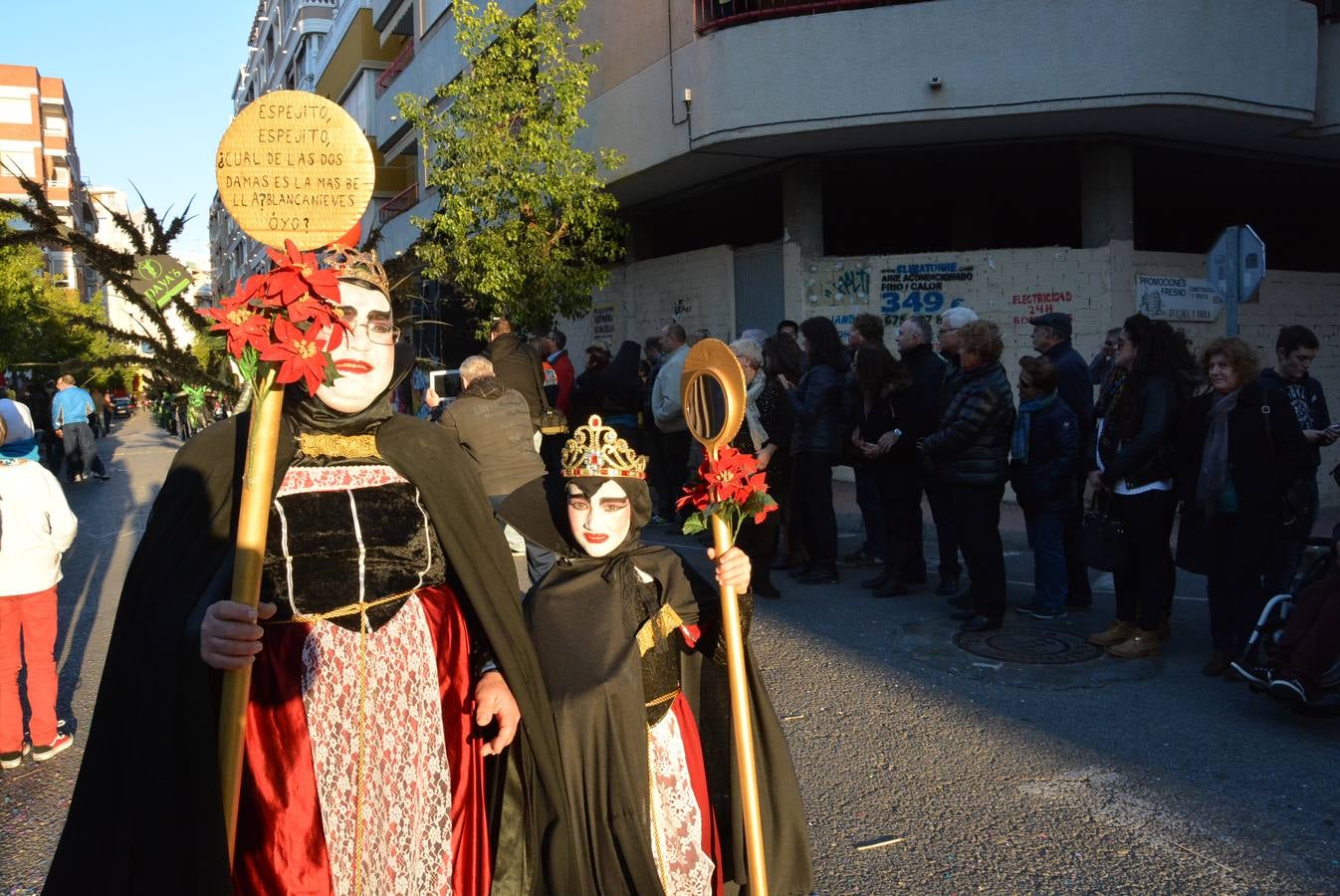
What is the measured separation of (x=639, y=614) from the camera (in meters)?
3.14

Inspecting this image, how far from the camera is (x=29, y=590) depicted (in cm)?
513

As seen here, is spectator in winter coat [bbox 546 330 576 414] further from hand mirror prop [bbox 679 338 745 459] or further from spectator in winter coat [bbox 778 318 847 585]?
hand mirror prop [bbox 679 338 745 459]

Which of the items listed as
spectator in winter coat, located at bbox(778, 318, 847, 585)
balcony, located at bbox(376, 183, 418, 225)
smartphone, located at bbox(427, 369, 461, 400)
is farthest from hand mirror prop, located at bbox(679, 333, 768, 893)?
balcony, located at bbox(376, 183, 418, 225)

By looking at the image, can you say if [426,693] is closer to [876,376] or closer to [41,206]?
[41,206]

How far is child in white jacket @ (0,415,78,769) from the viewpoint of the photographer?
5.11 metres

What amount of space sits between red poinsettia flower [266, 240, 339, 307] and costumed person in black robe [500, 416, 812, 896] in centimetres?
103

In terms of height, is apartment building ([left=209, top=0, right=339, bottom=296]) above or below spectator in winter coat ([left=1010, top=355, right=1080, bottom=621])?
above

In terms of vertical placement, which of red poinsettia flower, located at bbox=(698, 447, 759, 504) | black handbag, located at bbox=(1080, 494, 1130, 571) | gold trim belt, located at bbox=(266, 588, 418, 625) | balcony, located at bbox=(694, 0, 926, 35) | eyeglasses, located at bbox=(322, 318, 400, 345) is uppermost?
balcony, located at bbox=(694, 0, 926, 35)

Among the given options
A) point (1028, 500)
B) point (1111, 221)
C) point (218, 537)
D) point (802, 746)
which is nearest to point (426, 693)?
point (218, 537)

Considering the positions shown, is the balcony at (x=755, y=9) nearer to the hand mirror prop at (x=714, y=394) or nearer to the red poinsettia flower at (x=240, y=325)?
the hand mirror prop at (x=714, y=394)

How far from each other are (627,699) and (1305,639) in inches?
146

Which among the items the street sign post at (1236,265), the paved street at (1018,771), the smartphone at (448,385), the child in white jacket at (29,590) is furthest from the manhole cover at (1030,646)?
the smartphone at (448,385)

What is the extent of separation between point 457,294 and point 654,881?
1358 centimetres

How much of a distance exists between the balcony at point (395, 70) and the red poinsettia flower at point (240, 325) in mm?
25725
